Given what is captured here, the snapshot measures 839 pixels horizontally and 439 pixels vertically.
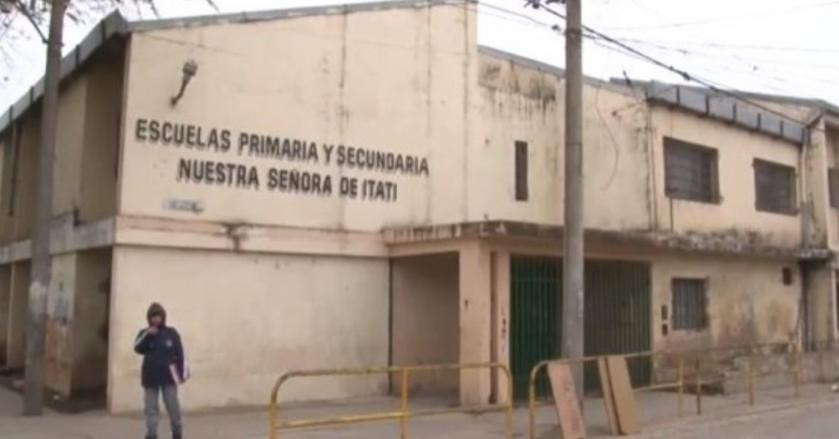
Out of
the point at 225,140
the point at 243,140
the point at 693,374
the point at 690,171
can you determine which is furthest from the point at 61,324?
the point at 690,171

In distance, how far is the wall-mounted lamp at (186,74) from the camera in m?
13.9

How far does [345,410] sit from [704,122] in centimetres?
1194

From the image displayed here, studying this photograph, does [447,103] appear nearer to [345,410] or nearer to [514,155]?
[514,155]

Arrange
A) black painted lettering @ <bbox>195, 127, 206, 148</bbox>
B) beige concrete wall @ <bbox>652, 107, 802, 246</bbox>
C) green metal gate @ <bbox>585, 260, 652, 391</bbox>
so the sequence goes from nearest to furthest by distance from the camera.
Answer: black painted lettering @ <bbox>195, 127, 206, 148</bbox>
green metal gate @ <bbox>585, 260, 652, 391</bbox>
beige concrete wall @ <bbox>652, 107, 802, 246</bbox>

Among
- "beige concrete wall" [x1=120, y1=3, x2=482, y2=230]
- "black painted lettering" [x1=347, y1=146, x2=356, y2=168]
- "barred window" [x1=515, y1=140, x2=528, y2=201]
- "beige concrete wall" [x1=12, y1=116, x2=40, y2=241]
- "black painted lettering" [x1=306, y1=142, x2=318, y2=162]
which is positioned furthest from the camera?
"beige concrete wall" [x1=12, y1=116, x2=40, y2=241]

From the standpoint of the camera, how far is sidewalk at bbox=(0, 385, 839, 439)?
1175cm

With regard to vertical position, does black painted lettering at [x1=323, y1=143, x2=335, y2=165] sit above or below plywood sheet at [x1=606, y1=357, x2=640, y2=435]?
above

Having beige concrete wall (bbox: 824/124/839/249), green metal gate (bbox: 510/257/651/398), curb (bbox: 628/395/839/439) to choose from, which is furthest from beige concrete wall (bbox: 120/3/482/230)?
beige concrete wall (bbox: 824/124/839/249)

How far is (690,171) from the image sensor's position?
21688mm

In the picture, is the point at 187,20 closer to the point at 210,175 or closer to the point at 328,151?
the point at 210,175

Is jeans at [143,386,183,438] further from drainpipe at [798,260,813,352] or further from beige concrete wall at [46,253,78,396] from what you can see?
drainpipe at [798,260,813,352]

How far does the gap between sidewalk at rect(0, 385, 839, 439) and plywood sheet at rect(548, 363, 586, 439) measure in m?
0.45

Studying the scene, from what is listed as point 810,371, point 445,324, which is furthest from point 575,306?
point 810,371

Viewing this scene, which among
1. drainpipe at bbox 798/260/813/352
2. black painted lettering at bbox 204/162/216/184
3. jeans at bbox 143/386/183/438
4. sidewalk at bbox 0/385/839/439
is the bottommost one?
sidewalk at bbox 0/385/839/439
